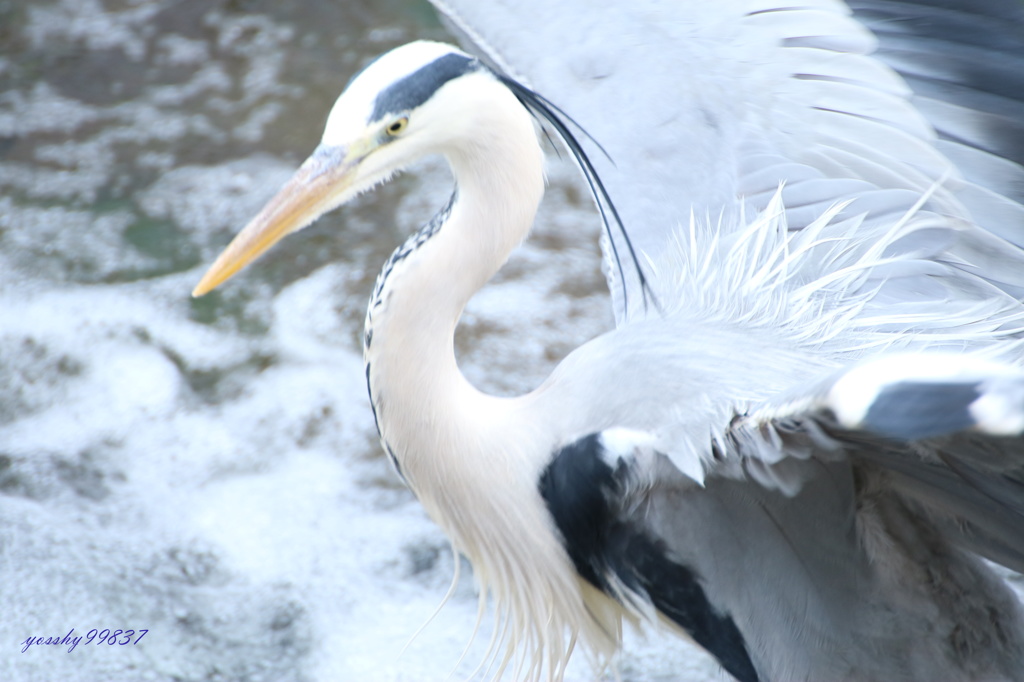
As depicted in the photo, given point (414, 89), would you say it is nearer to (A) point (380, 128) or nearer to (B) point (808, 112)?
(A) point (380, 128)

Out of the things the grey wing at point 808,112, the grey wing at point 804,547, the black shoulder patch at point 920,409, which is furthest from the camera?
the grey wing at point 808,112

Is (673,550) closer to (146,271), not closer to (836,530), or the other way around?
(836,530)

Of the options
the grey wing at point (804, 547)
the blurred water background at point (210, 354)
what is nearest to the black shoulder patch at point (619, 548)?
the grey wing at point (804, 547)

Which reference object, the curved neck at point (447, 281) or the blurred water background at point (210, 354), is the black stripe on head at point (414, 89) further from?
the blurred water background at point (210, 354)

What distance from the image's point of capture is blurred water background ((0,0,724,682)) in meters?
2.30

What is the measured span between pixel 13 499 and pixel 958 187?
2108mm

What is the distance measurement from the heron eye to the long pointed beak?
0.19ft

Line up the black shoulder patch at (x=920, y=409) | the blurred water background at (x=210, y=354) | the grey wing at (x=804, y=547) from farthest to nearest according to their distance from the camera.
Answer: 1. the blurred water background at (x=210, y=354)
2. the grey wing at (x=804, y=547)
3. the black shoulder patch at (x=920, y=409)

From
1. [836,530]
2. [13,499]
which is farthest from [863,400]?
[13,499]

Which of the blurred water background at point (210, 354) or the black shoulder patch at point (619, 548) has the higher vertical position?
the black shoulder patch at point (619, 548)

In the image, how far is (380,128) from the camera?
1363 millimetres

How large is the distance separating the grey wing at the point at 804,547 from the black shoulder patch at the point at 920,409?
0.52 feet

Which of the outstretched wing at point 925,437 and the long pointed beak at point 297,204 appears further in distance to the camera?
the long pointed beak at point 297,204

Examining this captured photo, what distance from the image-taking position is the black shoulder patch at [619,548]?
4.74ft
